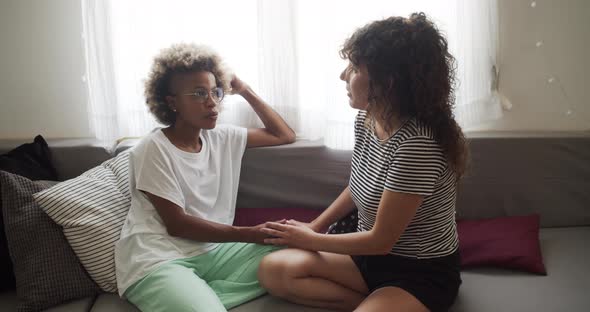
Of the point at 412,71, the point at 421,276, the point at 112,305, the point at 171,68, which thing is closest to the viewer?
the point at 412,71

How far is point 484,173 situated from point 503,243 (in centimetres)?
31

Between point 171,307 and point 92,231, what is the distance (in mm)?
404

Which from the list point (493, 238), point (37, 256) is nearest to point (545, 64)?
point (493, 238)

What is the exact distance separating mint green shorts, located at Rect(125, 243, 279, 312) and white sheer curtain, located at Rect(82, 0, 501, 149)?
58cm

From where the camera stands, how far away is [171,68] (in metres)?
1.55

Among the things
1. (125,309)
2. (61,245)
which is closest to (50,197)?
(61,245)

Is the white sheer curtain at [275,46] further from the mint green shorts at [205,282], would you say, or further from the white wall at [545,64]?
the mint green shorts at [205,282]

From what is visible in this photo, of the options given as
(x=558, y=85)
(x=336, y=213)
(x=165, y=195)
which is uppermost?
(x=558, y=85)

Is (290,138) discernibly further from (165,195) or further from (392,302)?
(392,302)

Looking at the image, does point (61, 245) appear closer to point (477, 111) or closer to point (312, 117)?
point (312, 117)

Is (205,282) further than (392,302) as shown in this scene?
Yes

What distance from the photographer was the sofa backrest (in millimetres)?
1793

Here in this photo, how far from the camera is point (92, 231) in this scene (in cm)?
147

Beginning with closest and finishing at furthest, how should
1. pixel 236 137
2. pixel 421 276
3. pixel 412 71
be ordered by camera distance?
pixel 412 71 → pixel 421 276 → pixel 236 137
